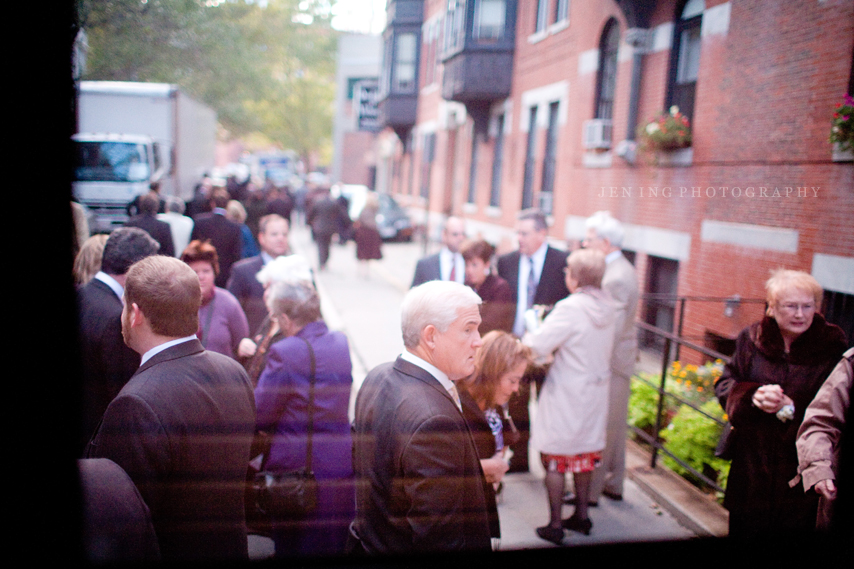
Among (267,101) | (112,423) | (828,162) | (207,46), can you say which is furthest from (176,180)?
(112,423)

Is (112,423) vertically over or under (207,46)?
under

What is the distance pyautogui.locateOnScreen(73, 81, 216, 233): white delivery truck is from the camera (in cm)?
1220

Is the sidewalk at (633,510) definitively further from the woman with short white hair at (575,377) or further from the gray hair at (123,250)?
the gray hair at (123,250)

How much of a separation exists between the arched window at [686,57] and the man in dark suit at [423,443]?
6387 mm

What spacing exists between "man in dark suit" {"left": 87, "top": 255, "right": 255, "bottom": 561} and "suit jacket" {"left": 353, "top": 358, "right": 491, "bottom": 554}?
0.48 meters

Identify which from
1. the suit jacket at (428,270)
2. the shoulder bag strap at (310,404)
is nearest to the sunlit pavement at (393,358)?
the shoulder bag strap at (310,404)

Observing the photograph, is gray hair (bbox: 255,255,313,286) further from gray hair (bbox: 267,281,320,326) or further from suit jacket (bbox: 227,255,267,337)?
suit jacket (bbox: 227,255,267,337)

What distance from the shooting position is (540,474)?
5.57 meters

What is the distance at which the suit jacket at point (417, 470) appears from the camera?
2.13 metres

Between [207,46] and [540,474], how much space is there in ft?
13.6

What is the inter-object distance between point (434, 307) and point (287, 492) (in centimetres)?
155

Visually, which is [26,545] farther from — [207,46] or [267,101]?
[267,101]

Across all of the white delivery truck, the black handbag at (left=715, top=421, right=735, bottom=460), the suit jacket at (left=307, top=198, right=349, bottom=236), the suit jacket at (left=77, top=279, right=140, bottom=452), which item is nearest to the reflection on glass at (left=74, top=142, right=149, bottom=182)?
the white delivery truck

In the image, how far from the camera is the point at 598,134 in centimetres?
900
